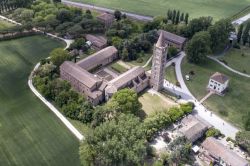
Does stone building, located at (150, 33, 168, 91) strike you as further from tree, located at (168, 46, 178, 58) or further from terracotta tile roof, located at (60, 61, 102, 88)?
tree, located at (168, 46, 178, 58)

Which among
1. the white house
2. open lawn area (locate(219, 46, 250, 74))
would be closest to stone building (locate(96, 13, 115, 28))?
open lawn area (locate(219, 46, 250, 74))

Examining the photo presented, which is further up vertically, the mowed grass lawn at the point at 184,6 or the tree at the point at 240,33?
the mowed grass lawn at the point at 184,6

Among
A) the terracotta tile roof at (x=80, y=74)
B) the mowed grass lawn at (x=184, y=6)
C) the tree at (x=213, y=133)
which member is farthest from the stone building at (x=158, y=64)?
the mowed grass lawn at (x=184, y=6)

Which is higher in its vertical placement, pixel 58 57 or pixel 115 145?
pixel 58 57

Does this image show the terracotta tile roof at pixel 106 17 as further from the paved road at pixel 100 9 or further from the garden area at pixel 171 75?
the garden area at pixel 171 75

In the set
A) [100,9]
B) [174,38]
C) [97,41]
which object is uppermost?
[100,9]

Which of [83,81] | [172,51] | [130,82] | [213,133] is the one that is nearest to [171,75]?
[172,51]

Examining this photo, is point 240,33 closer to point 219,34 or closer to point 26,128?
point 219,34
